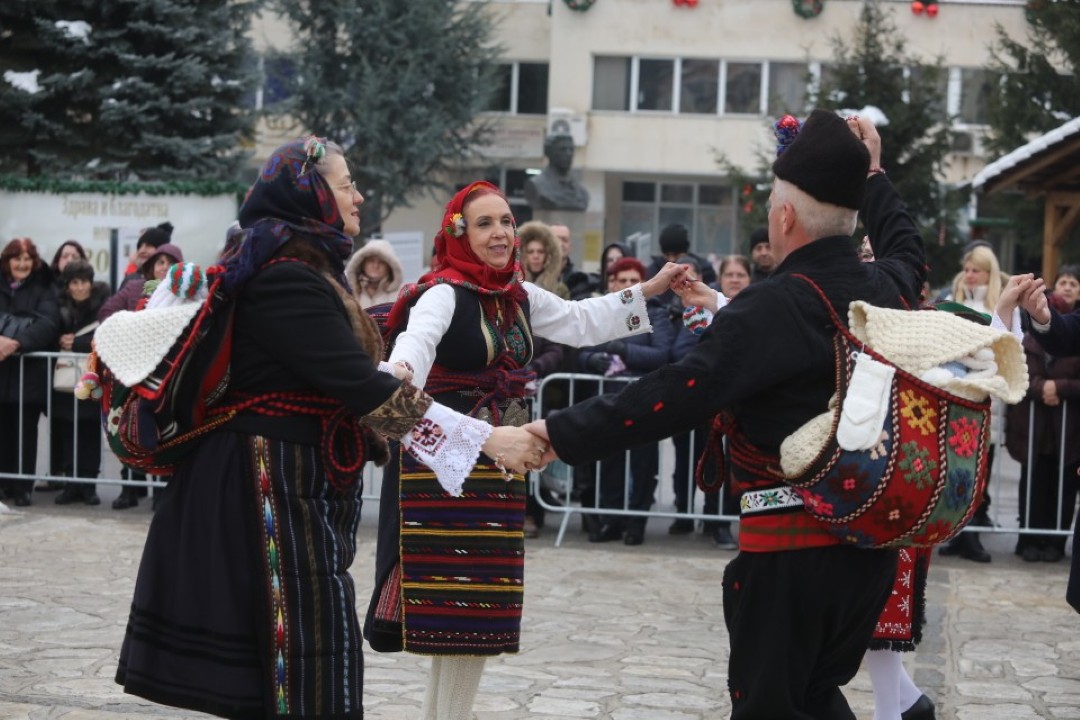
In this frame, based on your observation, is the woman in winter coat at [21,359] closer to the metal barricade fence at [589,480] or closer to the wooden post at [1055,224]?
the metal barricade fence at [589,480]

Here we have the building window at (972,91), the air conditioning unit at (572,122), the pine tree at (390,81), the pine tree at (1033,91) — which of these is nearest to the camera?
the pine tree at (1033,91)

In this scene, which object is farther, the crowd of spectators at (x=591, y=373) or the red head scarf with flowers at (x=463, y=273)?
the crowd of spectators at (x=591, y=373)

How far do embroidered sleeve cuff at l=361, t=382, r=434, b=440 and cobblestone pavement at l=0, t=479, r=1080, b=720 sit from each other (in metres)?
2.05

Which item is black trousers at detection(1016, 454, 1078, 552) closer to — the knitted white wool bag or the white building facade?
the knitted white wool bag

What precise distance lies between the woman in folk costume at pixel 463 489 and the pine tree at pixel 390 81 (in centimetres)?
2321

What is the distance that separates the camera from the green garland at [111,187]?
48.9 ft

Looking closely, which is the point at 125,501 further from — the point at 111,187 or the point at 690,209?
the point at 690,209

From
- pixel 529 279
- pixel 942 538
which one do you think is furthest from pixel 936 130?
pixel 942 538

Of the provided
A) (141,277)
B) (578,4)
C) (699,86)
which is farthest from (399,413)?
(699,86)

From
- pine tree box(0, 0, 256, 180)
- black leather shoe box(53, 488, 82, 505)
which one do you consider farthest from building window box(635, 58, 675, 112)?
black leather shoe box(53, 488, 82, 505)

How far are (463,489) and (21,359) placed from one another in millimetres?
6756

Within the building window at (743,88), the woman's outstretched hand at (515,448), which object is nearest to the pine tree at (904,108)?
the woman's outstretched hand at (515,448)

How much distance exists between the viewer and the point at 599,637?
7.33 m

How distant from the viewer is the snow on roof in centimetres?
1347
